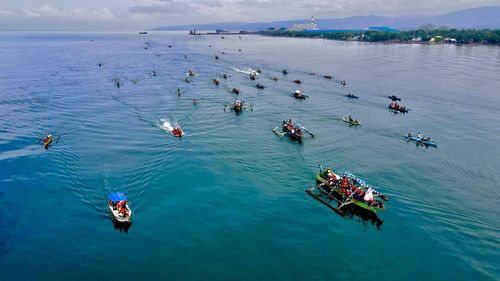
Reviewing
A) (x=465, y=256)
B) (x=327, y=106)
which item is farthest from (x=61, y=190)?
(x=327, y=106)

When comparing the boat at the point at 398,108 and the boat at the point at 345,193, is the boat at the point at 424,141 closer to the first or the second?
the boat at the point at 398,108

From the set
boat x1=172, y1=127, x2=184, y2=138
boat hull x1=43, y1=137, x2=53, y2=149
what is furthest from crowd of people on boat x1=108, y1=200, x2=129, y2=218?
boat hull x1=43, y1=137, x2=53, y2=149

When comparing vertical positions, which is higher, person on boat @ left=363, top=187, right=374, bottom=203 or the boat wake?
the boat wake

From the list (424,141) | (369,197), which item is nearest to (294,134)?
(424,141)

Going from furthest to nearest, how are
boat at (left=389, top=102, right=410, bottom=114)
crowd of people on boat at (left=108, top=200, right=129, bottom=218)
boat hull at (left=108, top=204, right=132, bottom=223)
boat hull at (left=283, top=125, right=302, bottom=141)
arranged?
boat at (left=389, top=102, right=410, bottom=114) → boat hull at (left=283, top=125, right=302, bottom=141) → crowd of people on boat at (left=108, top=200, right=129, bottom=218) → boat hull at (left=108, top=204, right=132, bottom=223)

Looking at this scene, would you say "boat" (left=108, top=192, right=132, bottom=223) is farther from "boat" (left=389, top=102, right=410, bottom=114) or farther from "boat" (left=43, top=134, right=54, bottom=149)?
"boat" (left=389, top=102, right=410, bottom=114)

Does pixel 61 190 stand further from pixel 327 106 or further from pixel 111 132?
pixel 327 106

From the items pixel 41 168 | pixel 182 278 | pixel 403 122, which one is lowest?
pixel 182 278

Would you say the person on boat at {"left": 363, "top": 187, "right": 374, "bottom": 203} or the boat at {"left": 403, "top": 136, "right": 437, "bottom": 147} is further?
the boat at {"left": 403, "top": 136, "right": 437, "bottom": 147}
